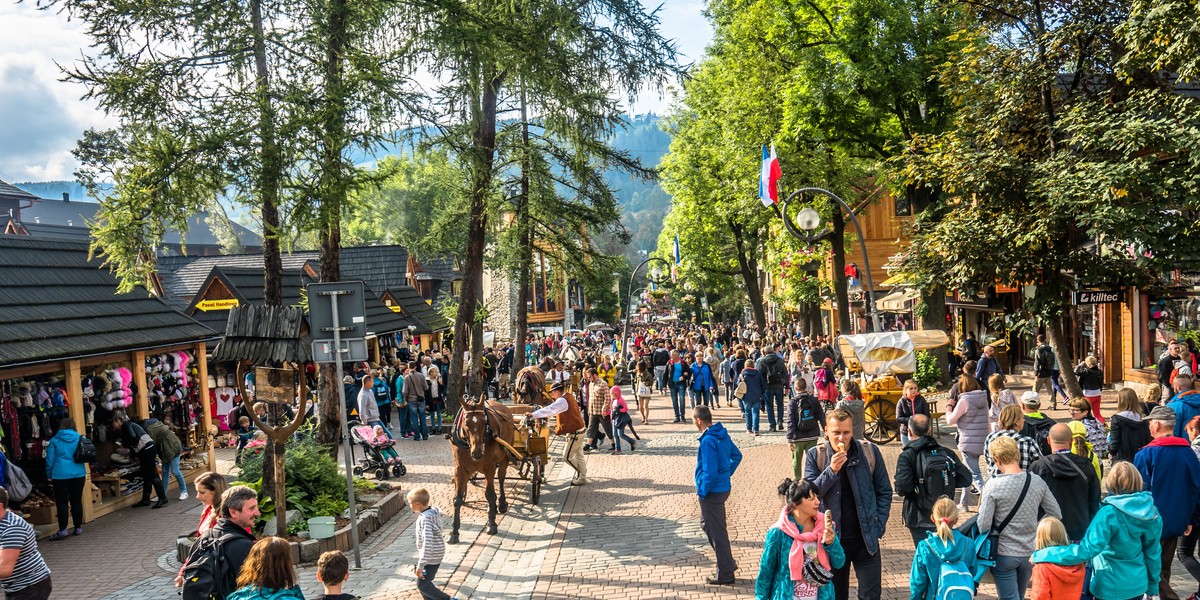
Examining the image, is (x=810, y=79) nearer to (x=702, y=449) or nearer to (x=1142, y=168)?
(x=1142, y=168)

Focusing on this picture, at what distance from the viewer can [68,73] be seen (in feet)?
34.6

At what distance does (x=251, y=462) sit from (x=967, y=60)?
13070 millimetres

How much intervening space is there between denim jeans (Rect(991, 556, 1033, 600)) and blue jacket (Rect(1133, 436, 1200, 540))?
180 cm

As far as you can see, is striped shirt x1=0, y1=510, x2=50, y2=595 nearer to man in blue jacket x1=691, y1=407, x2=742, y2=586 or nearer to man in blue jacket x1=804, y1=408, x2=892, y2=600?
man in blue jacket x1=691, y1=407, x2=742, y2=586

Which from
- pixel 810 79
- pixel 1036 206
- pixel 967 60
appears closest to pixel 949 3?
pixel 967 60

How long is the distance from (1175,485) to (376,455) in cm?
1142

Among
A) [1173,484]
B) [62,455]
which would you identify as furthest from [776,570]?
[62,455]

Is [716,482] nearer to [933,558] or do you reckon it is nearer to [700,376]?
[933,558]

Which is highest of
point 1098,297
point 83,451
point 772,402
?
point 1098,297

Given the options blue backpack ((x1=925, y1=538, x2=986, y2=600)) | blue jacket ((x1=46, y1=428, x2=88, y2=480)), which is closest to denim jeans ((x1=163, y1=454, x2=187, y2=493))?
blue jacket ((x1=46, y1=428, x2=88, y2=480))

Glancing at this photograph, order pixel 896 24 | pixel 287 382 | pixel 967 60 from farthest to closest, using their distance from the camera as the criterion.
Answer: pixel 896 24 < pixel 967 60 < pixel 287 382

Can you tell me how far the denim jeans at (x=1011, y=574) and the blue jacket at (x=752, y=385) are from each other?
11.4 m

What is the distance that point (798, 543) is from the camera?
18.7 feet

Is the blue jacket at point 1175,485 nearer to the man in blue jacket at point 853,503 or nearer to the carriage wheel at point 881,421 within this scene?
the man in blue jacket at point 853,503
